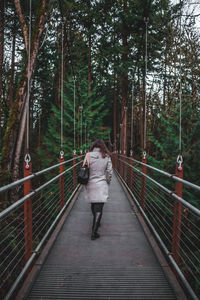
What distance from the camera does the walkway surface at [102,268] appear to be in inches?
90.1

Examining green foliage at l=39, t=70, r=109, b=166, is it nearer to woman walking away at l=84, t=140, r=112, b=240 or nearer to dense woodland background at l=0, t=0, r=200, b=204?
dense woodland background at l=0, t=0, r=200, b=204

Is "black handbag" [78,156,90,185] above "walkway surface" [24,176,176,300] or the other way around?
above

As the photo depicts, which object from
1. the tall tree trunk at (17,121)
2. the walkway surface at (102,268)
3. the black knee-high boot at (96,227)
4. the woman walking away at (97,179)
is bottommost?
the walkway surface at (102,268)

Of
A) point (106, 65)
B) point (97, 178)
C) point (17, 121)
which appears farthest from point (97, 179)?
point (106, 65)

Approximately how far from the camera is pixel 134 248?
3.19 metres

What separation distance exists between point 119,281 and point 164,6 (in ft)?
44.3

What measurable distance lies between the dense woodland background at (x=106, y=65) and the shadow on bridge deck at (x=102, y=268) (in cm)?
284

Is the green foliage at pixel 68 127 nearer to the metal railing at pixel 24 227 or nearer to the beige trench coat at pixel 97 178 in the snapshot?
the metal railing at pixel 24 227

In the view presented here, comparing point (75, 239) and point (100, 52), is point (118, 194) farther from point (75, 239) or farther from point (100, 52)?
point (100, 52)

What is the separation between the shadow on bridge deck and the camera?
229cm

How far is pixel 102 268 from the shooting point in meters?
2.69

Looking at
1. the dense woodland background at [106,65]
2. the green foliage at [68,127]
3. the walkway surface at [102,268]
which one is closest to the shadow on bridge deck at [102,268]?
the walkway surface at [102,268]

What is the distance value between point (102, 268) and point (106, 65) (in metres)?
13.3

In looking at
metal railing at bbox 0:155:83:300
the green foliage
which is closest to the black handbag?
metal railing at bbox 0:155:83:300
